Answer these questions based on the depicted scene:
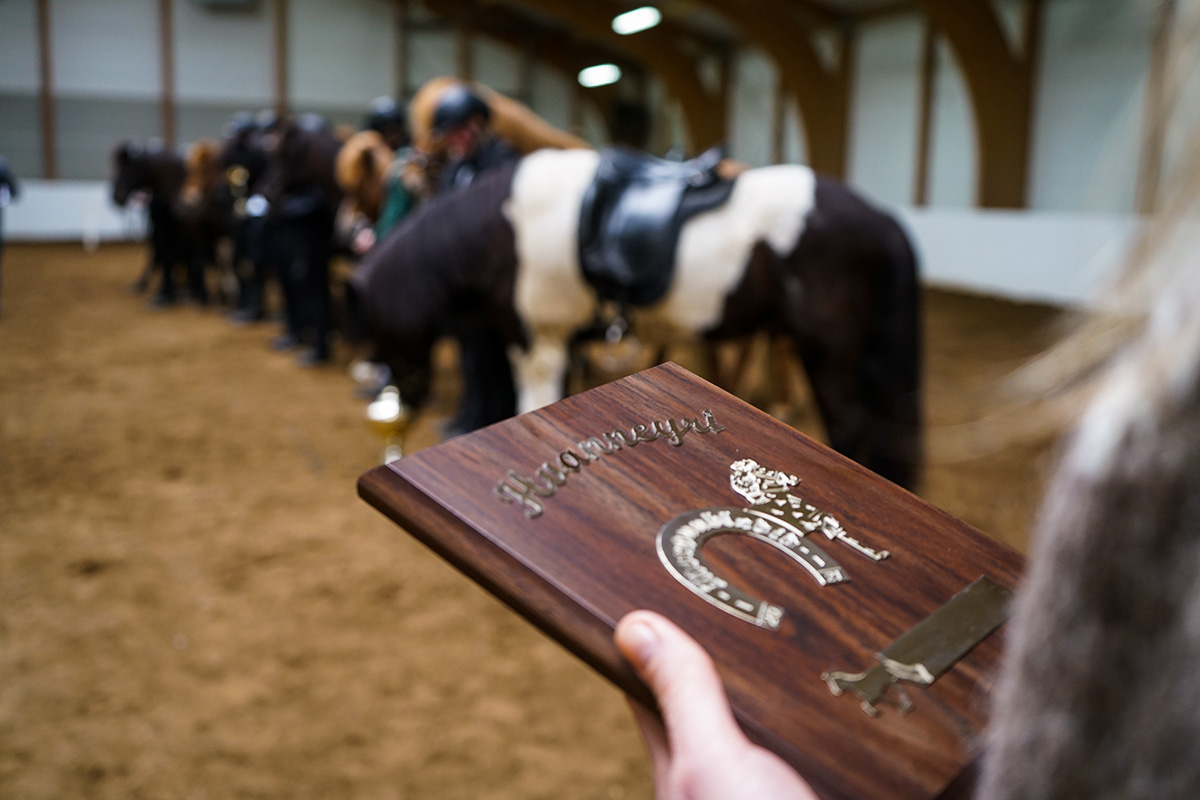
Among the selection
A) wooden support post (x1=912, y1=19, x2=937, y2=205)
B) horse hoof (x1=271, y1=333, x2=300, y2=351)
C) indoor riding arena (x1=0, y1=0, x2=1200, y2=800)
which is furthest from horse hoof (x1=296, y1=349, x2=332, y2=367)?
wooden support post (x1=912, y1=19, x2=937, y2=205)

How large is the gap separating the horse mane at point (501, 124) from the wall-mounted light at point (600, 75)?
12.3m

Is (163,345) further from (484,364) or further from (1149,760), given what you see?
(1149,760)

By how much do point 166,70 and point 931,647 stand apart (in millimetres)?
16221

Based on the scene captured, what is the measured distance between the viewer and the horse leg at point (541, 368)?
3.07 m

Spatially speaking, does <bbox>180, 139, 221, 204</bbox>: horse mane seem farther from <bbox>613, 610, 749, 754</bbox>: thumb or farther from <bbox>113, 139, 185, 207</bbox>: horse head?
<bbox>613, 610, 749, 754</bbox>: thumb

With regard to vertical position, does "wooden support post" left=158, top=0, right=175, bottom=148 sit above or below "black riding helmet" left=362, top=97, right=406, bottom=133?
above

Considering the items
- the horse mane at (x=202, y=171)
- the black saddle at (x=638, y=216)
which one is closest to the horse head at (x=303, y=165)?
the horse mane at (x=202, y=171)

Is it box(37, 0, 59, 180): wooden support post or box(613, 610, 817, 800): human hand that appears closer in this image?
box(613, 610, 817, 800): human hand

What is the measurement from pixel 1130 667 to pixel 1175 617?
Result: 2 centimetres

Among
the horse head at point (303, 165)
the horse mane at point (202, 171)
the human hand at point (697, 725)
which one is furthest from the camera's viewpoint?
the horse mane at point (202, 171)

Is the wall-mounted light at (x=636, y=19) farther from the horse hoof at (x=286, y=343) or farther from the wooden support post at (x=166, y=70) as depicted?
the horse hoof at (x=286, y=343)
